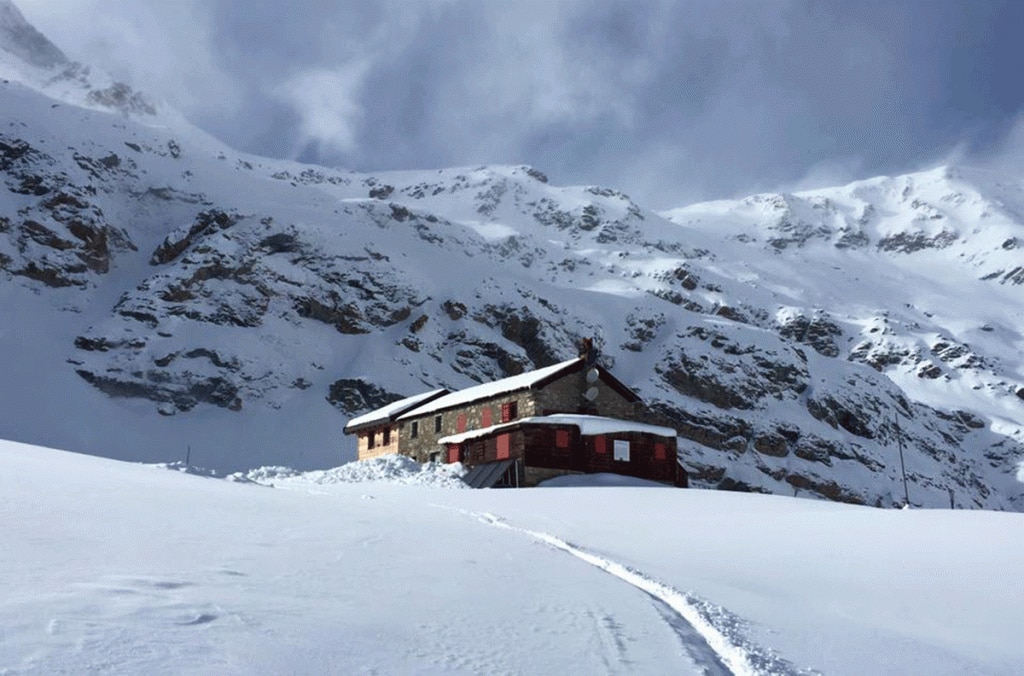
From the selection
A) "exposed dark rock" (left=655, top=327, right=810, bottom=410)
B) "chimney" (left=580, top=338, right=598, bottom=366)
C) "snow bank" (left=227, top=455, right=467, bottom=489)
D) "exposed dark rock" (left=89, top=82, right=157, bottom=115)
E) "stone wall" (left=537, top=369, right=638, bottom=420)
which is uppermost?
"exposed dark rock" (left=89, top=82, right=157, bottom=115)

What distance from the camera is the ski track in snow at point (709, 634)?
23.7ft

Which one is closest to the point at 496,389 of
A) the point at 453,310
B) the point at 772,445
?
the point at 453,310

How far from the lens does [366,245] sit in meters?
98.1

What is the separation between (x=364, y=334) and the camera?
86.1 meters

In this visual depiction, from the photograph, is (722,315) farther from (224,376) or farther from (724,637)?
(724,637)

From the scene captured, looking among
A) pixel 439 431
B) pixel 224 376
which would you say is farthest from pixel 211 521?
pixel 224 376

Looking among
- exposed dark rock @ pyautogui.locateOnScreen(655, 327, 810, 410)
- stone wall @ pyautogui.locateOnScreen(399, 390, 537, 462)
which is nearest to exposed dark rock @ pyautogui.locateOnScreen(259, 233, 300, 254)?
exposed dark rock @ pyautogui.locateOnScreen(655, 327, 810, 410)

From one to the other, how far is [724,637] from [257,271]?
3273 inches

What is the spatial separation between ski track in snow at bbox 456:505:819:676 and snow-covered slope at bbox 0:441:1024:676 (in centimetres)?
4

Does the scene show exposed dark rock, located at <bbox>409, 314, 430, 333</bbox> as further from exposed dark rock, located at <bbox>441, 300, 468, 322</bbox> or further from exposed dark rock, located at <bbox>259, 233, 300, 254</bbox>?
exposed dark rock, located at <bbox>259, 233, 300, 254</bbox>

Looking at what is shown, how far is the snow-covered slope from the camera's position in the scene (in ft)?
19.4

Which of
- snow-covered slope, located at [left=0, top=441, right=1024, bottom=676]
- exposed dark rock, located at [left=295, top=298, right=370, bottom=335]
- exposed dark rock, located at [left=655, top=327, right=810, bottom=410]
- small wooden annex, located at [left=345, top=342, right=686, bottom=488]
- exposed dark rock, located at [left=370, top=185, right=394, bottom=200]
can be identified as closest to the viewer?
snow-covered slope, located at [left=0, top=441, right=1024, bottom=676]

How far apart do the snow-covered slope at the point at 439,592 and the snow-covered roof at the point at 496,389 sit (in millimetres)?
28454

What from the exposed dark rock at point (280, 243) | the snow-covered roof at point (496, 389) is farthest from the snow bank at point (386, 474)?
the exposed dark rock at point (280, 243)
